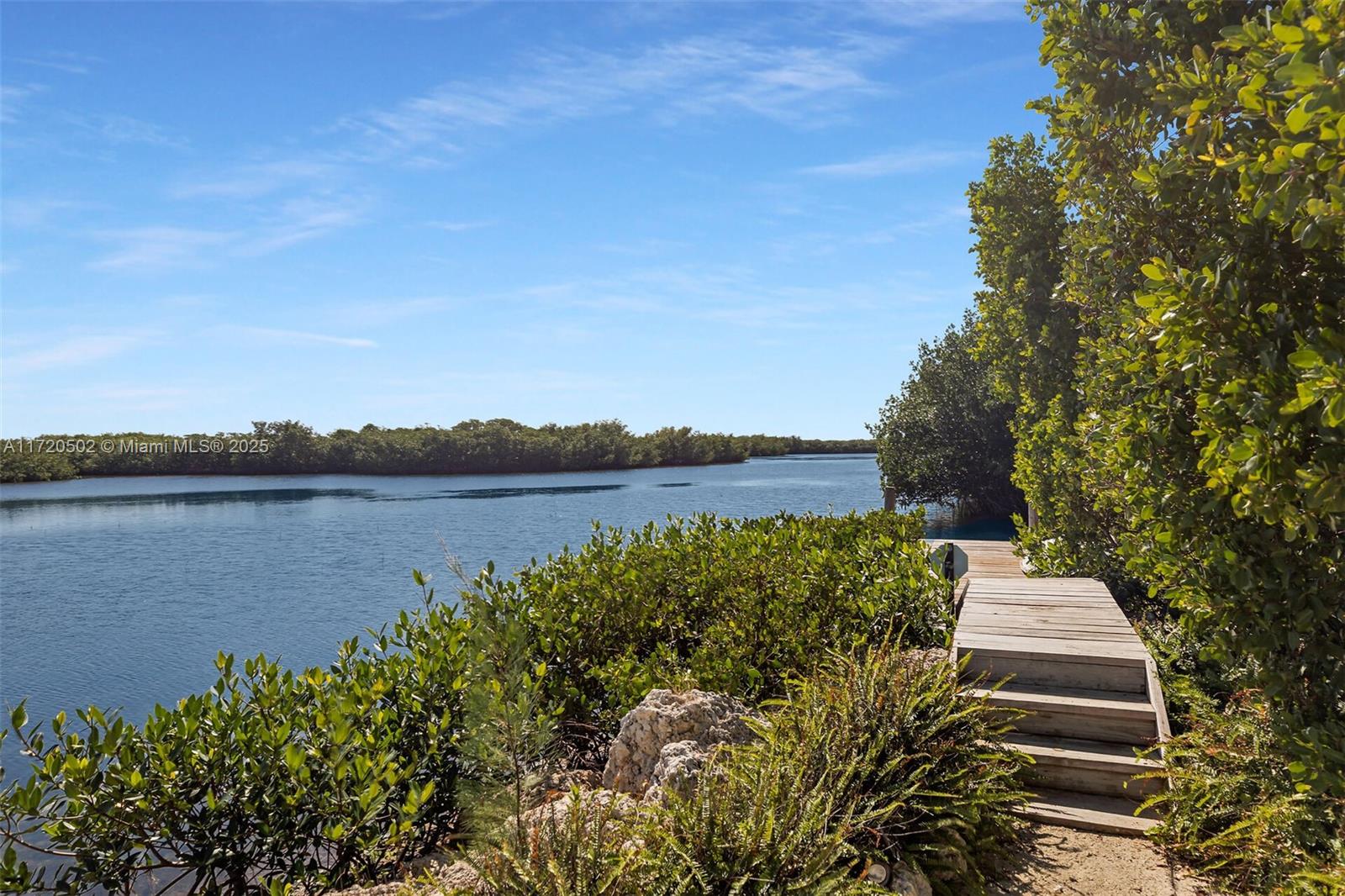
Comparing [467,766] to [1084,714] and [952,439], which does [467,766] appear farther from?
[952,439]

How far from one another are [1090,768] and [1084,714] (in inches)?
15.1

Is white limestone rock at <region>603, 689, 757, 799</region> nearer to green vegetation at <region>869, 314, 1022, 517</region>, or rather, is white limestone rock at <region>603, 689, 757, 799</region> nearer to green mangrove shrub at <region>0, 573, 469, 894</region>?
green mangrove shrub at <region>0, 573, 469, 894</region>

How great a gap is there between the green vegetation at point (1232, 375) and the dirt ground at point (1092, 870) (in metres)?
0.21

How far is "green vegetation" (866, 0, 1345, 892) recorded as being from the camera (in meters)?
2.94

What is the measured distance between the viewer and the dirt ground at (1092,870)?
423cm

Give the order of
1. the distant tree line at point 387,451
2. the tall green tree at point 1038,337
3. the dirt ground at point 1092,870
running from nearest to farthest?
the dirt ground at point 1092,870
the tall green tree at point 1038,337
the distant tree line at point 387,451

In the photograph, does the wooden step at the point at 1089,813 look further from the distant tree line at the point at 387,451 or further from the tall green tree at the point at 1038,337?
the distant tree line at the point at 387,451

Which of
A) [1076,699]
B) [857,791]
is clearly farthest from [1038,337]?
[857,791]

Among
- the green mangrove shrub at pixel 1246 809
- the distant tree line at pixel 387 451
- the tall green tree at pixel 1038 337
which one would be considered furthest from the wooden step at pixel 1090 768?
the distant tree line at pixel 387 451

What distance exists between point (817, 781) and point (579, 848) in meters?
Answer: 1.28

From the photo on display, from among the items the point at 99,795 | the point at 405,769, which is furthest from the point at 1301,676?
the point at 99,795

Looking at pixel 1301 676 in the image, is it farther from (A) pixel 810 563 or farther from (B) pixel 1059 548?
(B) pixel 1059 548

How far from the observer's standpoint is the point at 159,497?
47375mm

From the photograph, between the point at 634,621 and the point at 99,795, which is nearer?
the point at 99,795
